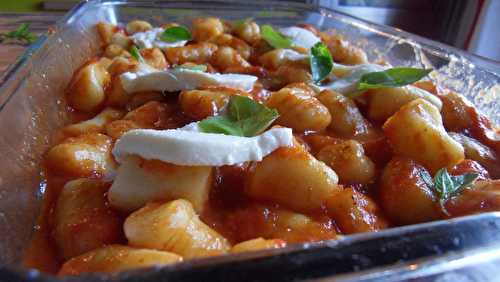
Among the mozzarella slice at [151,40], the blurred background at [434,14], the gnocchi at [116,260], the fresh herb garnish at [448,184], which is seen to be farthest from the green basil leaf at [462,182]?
the blurred background at [434,14]

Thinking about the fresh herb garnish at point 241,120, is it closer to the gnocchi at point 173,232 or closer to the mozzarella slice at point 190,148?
the mozzarella slice at point 190,148

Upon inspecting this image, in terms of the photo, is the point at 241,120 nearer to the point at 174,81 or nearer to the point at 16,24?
the point at 174,81

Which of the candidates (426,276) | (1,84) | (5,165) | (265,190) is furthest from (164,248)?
(1,84)

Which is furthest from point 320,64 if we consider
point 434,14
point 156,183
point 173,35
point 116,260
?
point 434,14

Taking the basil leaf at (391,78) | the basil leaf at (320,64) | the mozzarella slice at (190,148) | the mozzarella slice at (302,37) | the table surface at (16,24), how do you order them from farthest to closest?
the table surface at (16,24)
the mozzarella slice at (302,37)
the basil leaf at (320,64)
the basil leaf at (391,78)
the mozzarella slice at (190,148)

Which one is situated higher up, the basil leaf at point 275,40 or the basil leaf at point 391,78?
the basil leaf at point 391,78

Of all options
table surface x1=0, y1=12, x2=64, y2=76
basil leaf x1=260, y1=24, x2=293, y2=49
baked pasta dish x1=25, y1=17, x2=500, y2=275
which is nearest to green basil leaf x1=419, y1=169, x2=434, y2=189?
baked pasta dish x1=25, y1=17, x2=500, y2=275

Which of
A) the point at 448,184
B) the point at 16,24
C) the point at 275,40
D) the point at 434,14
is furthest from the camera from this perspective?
the point at 434,14
